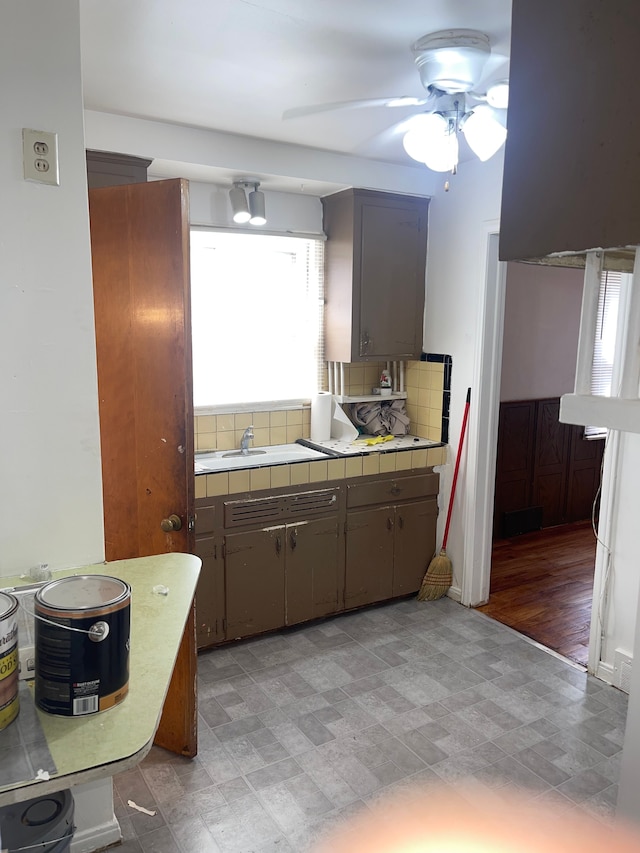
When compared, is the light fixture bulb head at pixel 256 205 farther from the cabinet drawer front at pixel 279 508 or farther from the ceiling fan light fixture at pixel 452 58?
the cabinet drawer front at pixel 279 508

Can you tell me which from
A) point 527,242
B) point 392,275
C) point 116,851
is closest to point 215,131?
point 392,275

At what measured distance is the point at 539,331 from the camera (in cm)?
494

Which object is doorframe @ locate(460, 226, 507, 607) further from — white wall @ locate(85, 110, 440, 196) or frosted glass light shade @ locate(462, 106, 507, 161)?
frosted glass light shade @ locate(462, 106, 507, 161)

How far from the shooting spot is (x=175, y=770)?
7.93 feet

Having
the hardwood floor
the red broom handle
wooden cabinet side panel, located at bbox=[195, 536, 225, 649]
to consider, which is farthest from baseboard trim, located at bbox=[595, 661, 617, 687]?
wooden cabinet side panel, located at bbox=[195, 536, 225, 649]

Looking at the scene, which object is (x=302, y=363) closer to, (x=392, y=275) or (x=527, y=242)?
(x=392, y=275)

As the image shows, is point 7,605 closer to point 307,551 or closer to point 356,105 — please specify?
point 356,105

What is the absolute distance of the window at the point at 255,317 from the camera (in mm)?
A: 3576

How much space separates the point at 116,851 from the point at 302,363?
8.66 ft

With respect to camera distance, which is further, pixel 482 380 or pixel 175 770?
pixel 482 380

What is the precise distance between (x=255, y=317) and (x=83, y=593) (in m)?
2.79

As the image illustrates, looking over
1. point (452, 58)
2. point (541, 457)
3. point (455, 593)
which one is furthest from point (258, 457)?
point (541, 457)

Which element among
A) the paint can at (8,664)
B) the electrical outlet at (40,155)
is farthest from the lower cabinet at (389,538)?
the paint can at (8,664)

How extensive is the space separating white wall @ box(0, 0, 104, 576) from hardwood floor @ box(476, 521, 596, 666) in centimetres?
265
